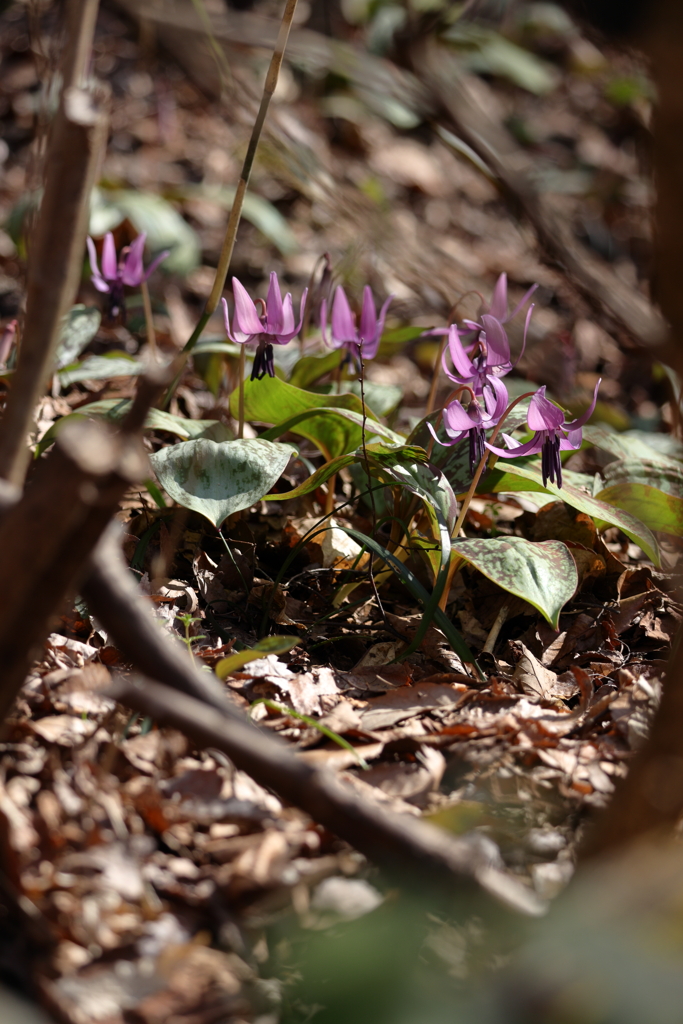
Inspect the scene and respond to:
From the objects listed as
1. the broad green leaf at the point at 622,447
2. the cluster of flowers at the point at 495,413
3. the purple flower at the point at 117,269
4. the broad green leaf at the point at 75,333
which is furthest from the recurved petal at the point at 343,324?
the broad green leaf at the point at 75,333

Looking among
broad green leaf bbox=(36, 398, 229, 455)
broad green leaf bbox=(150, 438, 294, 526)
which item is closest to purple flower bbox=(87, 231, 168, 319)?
broad green leaf bbox=(36, 398, 229, 455)

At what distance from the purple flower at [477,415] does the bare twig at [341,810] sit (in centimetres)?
78

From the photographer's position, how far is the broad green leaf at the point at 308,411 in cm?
174

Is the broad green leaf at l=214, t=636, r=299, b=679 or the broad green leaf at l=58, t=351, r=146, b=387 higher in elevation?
the broad green leaf at l=214, t=636, r=299, b=679

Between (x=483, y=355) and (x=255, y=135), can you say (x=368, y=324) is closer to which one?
(x=483, y=355)

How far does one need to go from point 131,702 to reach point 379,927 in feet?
1.34

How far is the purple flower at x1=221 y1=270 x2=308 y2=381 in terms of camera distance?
5.45 feet

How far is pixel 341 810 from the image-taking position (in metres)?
0.85

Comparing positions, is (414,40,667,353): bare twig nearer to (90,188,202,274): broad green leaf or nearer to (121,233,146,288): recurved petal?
(121,233,146,288): recurved petal

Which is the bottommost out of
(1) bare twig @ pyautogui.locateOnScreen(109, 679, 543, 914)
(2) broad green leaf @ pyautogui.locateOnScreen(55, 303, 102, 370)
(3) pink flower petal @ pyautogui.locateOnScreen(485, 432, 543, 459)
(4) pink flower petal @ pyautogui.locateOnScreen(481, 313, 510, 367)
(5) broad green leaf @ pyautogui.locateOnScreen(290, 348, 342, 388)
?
(2) broad green leaf @ pyautogui.locateOnScreen(55, 303, 102, 370)

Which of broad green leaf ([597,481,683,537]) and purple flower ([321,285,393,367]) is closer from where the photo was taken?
broad green leaf ([597,481,683,537])

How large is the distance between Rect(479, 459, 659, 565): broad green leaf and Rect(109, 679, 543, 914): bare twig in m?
0.89

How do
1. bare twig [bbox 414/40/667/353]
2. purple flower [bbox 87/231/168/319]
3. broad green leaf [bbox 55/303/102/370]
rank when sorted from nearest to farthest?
bare twig [bbox 414/40/667/353] < purple flower [bbox 87/231/168/319] < broad green leaf [bbox 55/303/102/370]

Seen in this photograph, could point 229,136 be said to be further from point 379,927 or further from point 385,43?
point 379,927
